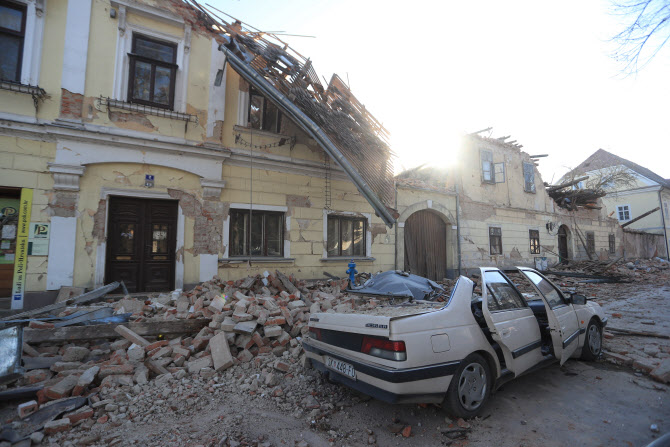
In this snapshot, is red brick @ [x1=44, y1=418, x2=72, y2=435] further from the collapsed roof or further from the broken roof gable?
the broken roof gable

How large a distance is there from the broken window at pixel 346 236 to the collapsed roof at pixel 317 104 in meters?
1.64

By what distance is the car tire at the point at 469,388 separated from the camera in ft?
8.88

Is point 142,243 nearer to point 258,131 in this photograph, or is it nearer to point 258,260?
point 258,260

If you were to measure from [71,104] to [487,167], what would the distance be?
1529 centimetres

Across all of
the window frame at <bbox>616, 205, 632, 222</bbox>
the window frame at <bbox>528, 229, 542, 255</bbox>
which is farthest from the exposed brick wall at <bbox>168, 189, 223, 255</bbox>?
the window frame at <bbox>616, 205, 632, 222</bbox>

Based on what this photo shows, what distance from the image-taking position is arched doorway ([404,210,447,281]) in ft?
37.2

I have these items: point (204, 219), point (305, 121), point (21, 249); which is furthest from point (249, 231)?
point (21, 249)

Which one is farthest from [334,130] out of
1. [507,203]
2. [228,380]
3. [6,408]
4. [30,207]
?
[507,203]

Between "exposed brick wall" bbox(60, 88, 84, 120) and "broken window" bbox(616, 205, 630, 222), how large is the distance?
39939 millimetres

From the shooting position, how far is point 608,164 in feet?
99.5

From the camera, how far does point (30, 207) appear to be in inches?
234

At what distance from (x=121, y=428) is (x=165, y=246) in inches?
195

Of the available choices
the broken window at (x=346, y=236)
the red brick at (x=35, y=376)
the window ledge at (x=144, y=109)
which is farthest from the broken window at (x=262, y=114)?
the red brick at (x=35, y=376)

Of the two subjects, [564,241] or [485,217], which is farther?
[564,241]
